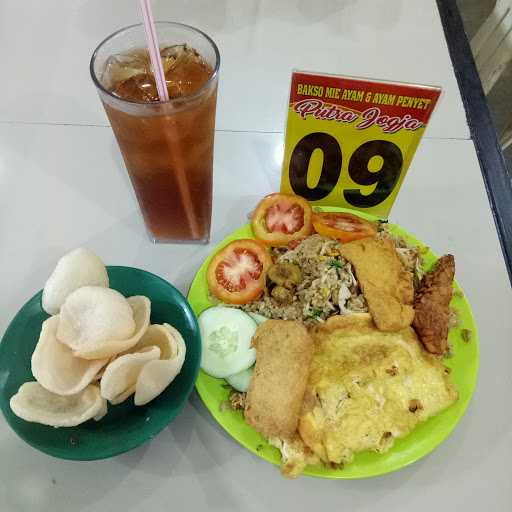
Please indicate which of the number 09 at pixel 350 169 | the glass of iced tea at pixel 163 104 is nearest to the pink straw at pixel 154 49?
the glass of iced tea at pixel 163 104

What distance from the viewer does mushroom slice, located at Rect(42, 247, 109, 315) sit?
103 cm

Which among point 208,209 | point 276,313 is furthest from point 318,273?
point 208,209

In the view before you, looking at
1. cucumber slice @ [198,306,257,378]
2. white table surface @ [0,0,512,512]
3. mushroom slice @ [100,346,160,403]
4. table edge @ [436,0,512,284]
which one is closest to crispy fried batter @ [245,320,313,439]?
cucumber slice @ [198,306,257,378]

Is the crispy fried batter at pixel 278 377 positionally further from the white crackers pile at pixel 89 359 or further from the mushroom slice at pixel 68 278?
the mushroom slice at pixel 68 278

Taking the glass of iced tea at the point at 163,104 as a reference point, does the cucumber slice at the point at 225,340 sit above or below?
below

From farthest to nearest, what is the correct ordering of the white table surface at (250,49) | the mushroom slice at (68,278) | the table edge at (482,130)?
the white table surface at (250,49), the table edge at (482,130), the mushroom slice at (68,278)

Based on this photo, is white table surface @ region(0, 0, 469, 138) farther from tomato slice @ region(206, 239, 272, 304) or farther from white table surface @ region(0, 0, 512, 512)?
tomato slice @ region(206, 239, 272, 304)

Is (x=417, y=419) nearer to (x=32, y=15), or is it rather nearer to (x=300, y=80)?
(x=300, y=80)

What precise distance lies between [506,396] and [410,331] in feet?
1.01

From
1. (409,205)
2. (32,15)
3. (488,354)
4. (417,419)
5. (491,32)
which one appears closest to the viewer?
(417,419)

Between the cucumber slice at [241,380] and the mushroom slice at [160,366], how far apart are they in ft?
0.62

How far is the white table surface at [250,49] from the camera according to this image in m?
1.80

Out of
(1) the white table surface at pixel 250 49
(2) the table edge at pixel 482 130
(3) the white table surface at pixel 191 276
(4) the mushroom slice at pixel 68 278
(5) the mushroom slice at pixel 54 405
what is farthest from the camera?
(1) the white table surface at pixel 250 49

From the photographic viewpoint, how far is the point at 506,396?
4.22 ft
